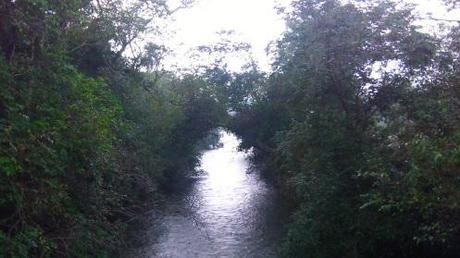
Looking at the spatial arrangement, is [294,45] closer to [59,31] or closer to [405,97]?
[405,97]

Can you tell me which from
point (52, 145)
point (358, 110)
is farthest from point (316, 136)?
point (52, 145)

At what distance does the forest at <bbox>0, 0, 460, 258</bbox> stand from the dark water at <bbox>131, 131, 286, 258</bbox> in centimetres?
177

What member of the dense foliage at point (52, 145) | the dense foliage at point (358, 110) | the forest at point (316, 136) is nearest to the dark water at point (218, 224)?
the forest at point (316, 136)

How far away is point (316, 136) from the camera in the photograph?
39.7 ft

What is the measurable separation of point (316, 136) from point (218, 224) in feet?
26.0

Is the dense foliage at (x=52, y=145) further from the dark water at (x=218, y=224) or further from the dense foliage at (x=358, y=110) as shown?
the dense foliage at (x=358, y=110)

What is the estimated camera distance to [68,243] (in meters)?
8.91

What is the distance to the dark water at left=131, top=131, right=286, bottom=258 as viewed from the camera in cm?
1524

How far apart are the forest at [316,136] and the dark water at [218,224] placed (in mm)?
1768

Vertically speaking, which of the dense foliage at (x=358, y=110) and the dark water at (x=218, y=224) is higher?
→ the dense foliage at (x=358, y=110)

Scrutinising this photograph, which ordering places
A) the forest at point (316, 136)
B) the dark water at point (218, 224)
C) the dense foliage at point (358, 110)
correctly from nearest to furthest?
1. the forest at point (316, 136)
2. the dense foliage at point (358, 110)
3. the dark water at point (218, 224)

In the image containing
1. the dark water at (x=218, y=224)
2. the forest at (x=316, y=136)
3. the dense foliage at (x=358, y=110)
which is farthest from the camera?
the dark water at (x=218, y=224)

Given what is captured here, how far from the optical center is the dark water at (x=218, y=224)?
15242 millimetres

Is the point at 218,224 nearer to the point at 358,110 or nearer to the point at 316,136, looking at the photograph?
the point at 316,136
